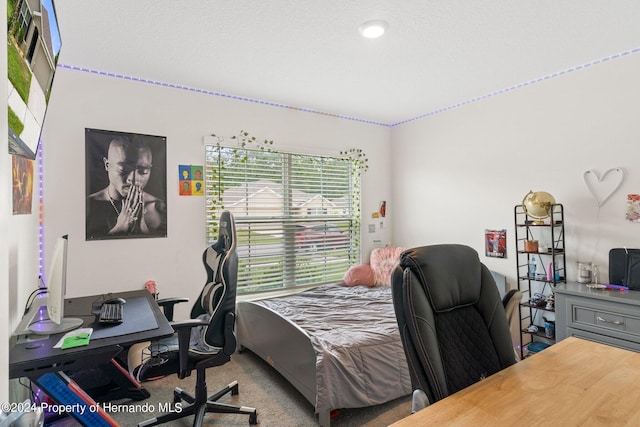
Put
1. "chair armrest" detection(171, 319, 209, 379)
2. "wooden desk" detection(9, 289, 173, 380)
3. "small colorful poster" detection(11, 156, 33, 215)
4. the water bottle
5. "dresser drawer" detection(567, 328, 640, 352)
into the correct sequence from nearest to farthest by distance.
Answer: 1. "wooden desk" detection(9, 289, 173, 380)
2. "small colorful poster" detection(11, 156, 33, 215)
3. "chair armrest" detection(171, 319, 209, 379)
4. "dresser drawer" detection(567, 328, 640, 352)
5. the water bottle

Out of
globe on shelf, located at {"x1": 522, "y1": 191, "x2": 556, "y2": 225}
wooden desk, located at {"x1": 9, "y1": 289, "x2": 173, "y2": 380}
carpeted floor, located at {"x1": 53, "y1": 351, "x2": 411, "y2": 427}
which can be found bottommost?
carpeted floor, located at {"x1": 53, "y1": 351, "x2": 411, "y2": 427}

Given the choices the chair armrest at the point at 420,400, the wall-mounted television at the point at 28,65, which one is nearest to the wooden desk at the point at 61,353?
the wall-mounted television at the point at 28,65

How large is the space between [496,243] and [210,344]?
9.75 feet

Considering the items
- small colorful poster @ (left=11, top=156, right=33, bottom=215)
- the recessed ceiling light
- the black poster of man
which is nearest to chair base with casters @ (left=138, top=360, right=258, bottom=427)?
small colorful poster @ (left=11, top=156, right=33, bottom=215)

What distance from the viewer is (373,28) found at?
7.44 feet

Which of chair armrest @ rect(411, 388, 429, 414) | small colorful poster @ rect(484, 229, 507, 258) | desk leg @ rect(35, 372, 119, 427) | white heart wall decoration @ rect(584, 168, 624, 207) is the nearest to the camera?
chair armrest @ rect(411, 388, 429, 414)

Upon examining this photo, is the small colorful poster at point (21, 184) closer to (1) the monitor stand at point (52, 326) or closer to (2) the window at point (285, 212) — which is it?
(1) the monitor stand at point (52, 326)

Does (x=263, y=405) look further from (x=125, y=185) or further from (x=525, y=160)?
(x=525, y=160)

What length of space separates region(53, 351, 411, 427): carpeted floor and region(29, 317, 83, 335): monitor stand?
3.20 ft

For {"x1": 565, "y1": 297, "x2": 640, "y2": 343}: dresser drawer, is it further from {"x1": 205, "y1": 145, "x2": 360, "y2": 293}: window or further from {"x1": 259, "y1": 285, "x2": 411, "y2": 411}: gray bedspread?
{"x1": 205, "y1": 145, "x2": 360, "y2": 293}: window

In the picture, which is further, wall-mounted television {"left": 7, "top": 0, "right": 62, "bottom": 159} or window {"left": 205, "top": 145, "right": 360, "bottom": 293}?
window {"left": 205, "top": 145, "right": 360, "bottom": 293}

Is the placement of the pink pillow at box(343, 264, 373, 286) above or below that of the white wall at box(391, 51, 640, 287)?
below

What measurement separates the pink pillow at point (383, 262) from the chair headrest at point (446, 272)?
2.54 m

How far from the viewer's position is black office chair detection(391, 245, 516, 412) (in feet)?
4.00
